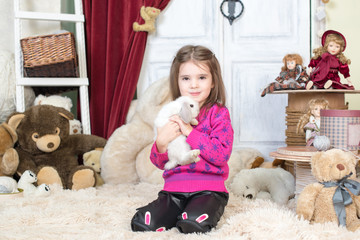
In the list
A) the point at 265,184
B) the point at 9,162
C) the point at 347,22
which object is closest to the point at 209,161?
the point at 265,184

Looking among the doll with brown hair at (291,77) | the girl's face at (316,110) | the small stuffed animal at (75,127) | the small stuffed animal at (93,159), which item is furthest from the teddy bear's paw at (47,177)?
the girl's face at (316,110)

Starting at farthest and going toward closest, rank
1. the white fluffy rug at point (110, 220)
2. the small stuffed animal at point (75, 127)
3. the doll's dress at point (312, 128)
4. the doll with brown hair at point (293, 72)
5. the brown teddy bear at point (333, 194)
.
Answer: the small stuffed animal at point (75, 127)
the doll with brown hair at point (293, 72)
the doll's dress at point (312, 128)
the brown teddy bear at point (333, 194)
the white fluffy rug at point (110, 220)

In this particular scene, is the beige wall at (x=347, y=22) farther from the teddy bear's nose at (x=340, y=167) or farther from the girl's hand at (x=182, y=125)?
the girl's hand at (x=182, y=125)

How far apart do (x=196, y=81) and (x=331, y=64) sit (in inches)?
34.4

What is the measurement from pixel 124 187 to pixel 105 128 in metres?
0.56

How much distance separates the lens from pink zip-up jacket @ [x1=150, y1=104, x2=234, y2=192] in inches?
49.2

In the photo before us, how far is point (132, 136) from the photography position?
81.2 inches

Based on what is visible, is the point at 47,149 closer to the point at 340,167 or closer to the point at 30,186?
the point at 30,186

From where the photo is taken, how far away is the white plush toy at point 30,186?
170 cm

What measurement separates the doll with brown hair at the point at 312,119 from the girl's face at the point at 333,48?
265 millimetres

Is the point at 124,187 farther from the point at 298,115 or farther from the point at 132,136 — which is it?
the point at 298,115

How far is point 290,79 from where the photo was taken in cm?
188

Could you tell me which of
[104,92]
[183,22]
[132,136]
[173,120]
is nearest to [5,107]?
[104,92]

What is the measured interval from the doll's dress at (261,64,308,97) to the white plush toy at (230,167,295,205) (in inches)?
16.6
